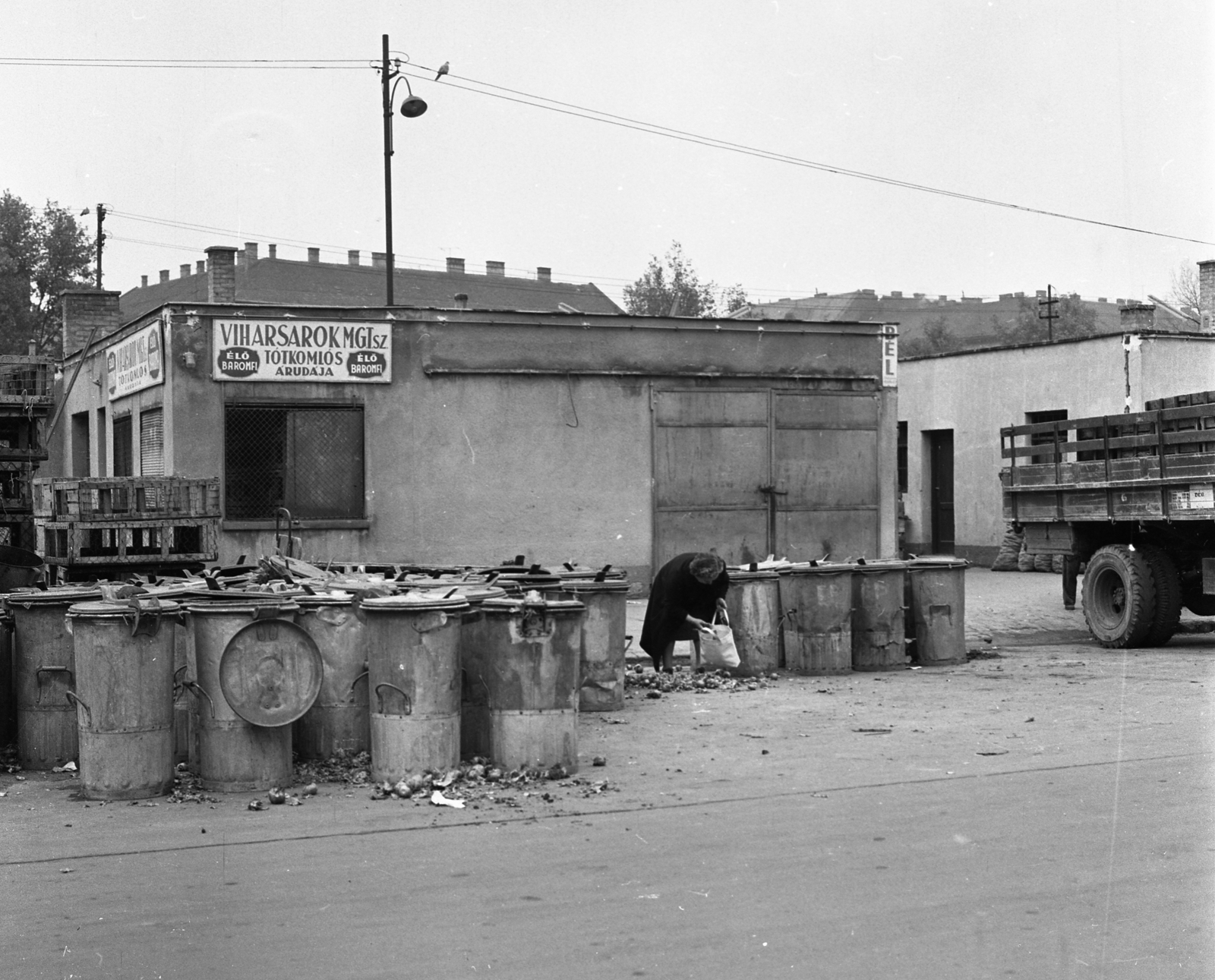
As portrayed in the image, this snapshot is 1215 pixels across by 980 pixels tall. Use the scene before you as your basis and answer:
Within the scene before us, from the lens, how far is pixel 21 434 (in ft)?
69.8

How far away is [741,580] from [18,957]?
792 centimetres

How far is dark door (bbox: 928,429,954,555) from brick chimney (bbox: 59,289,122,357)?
16431 mm

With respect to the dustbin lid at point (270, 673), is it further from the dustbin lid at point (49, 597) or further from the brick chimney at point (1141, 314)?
the brick chimney at point (1141, 314)

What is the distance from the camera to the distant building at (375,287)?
5147 centimetres

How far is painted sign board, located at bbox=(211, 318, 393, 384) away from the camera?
16844mm

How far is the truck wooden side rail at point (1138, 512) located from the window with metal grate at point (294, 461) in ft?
27.0

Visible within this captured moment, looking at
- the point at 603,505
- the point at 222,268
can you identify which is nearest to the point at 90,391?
the point at 222,268

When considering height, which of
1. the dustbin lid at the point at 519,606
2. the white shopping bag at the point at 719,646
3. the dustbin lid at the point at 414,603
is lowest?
the white shopping bag at the point at 719,646

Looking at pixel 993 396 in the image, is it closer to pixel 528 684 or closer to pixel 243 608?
pixel 528 684

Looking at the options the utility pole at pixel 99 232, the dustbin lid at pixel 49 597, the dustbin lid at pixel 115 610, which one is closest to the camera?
the dustbin lid at pixel 115 610

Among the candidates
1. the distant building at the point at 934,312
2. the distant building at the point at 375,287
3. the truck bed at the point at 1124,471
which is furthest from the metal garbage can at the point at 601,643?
the distant building at the point at 934,312

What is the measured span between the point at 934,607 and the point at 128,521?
23.8ft

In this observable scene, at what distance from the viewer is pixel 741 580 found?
1201 cm

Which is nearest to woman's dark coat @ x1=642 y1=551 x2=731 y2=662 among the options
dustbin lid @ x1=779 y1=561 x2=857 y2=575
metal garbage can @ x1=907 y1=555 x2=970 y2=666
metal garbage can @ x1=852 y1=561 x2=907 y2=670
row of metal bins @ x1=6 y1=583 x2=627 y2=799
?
dustbin lid @ x1=779 y1=561 x2=857 y2=575
